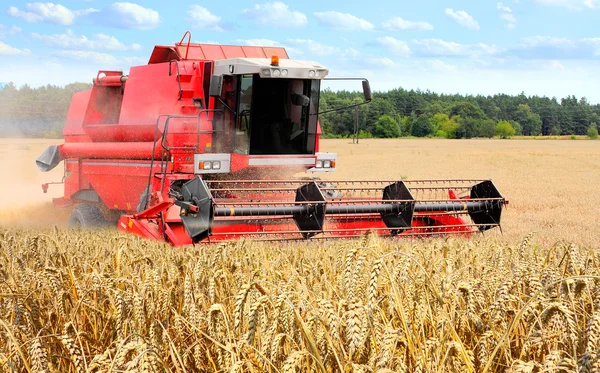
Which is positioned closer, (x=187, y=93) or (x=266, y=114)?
(x=266, y=114)

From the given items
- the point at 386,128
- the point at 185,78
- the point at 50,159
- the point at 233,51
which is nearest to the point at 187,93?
the point at 185,78

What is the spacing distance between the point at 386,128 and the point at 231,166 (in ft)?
223

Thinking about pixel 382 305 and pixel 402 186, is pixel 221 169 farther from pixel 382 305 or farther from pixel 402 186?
pixel 382 305

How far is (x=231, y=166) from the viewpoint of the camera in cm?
821

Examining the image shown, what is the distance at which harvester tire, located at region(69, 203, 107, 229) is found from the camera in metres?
9.57

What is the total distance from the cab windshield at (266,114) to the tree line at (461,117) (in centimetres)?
4637

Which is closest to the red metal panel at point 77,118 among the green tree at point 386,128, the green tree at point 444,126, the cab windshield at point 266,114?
the cab windshield at point 266,114

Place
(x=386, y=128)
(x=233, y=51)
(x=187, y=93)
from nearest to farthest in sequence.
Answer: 1. (x=187, y=93)
2. (x=233, y=51)
3. (x=386, y=128)

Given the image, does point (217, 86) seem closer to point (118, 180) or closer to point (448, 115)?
point (118, 180)

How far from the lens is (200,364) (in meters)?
2.21

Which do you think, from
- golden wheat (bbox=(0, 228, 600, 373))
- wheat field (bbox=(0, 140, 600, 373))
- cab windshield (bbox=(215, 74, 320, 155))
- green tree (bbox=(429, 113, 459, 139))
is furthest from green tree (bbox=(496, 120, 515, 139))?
golden wheat (bbox=(0, 228, 600, 373))

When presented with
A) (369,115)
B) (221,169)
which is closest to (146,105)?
(221,169)

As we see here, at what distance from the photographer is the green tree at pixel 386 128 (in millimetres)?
74875

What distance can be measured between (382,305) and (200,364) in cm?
74
